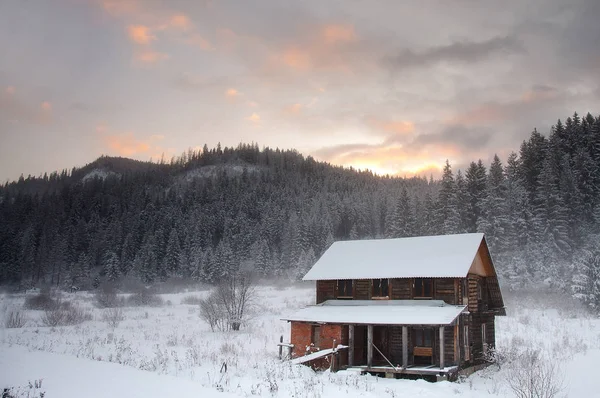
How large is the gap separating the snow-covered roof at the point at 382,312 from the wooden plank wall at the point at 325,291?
0.46 metres

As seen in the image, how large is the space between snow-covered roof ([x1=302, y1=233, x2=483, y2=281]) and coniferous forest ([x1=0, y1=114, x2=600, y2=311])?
82.1ft

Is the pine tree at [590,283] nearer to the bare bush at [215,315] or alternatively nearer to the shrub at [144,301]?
the bare bush at [215,315]

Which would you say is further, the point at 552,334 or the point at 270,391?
the point at 552,334

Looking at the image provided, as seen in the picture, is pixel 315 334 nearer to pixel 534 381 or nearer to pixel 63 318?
pixel 534 381

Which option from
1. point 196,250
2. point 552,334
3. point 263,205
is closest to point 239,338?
point 552,334

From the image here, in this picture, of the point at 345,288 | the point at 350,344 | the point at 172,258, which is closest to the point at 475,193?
the point at 345,288

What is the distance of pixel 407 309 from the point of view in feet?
90.0

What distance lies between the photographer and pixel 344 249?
35438 mm

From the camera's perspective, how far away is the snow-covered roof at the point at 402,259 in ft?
92.2

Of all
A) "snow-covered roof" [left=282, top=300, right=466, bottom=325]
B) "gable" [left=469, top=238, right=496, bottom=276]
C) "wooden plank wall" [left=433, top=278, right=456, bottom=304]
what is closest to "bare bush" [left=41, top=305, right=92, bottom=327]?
"snow-covered roof" [left=282, top=300, right=466, bottom=325]

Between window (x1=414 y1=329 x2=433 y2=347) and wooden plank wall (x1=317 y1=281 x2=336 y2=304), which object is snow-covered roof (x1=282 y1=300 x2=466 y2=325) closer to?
wooden plank wall (x1=317 y1=281 x2=336 y2=304)

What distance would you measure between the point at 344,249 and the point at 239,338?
36.5 feet

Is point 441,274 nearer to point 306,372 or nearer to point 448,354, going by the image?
point 448,354

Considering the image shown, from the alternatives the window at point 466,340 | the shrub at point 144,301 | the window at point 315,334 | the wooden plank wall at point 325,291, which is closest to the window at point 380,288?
the wooden plank wall at point 325,291
